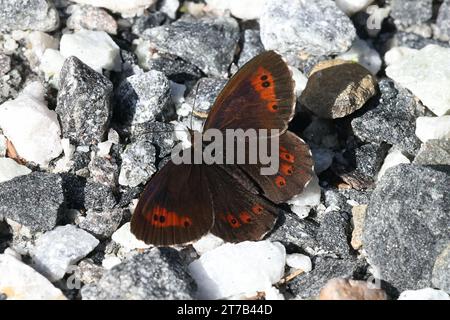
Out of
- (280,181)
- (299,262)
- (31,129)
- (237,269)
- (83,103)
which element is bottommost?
(299,262)

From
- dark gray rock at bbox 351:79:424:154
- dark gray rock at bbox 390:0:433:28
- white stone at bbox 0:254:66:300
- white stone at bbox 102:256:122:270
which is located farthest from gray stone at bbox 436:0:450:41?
white stone at bbox 0:254:66:300

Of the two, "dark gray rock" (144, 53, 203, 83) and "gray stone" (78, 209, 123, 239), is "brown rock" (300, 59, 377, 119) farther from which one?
"gray stone" (78, 209, 123, 239)

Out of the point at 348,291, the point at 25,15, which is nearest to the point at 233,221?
the point at 348,291

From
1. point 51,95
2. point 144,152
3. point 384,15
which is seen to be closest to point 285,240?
point 144,152

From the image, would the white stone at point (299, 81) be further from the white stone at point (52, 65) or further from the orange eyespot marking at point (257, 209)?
the white stone at point (52, 65)

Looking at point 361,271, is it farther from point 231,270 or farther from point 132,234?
point 132,234

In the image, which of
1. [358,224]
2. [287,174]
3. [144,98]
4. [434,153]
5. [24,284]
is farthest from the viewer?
[144,98]

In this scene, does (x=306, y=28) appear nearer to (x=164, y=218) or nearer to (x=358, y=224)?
(x=358, y=224)
